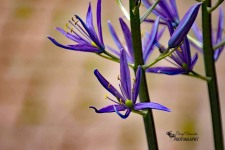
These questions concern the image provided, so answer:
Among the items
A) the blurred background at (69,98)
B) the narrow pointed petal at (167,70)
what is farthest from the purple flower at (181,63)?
the blurred background at (69,98)

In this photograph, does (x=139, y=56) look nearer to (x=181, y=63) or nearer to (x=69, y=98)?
(x=181, y=63)

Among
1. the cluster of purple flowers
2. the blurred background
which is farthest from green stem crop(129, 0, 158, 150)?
the blurred background

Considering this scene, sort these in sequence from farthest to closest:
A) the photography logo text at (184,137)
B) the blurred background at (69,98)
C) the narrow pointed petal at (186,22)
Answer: the blurred background at (69,98)
the photography logo text at (184,137)
the narrow pointed petal at (186,22)

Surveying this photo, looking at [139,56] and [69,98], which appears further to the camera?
[69,98]

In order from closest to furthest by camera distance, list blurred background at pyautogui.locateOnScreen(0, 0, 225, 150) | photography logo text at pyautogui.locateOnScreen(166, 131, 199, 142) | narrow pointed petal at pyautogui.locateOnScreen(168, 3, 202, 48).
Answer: narrow pointed petal at pyautogui.locateOnScreen(168, 3, 202, 48) → photography logo text at pyautogui.locateOnScreen(166, 131, 199, 142) → blurred background at pyautogui.locateOnScreen(0, 0, 225, 150)

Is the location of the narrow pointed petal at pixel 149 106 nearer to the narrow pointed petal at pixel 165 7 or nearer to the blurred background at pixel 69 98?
the narrow pointed petal at pixel 165 7

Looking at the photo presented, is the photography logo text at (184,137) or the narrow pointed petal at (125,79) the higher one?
the narrow pointed petal at (125,79)

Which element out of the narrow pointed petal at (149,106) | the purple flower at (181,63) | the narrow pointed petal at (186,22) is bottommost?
the narrow pointed petal at (149,106)

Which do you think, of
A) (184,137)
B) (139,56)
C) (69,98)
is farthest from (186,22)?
(69,98)

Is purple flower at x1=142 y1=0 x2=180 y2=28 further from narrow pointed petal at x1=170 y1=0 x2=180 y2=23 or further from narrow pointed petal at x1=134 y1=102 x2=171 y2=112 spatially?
narrow pointed petal at x1=134 y1=102 x2=171 y2=112
